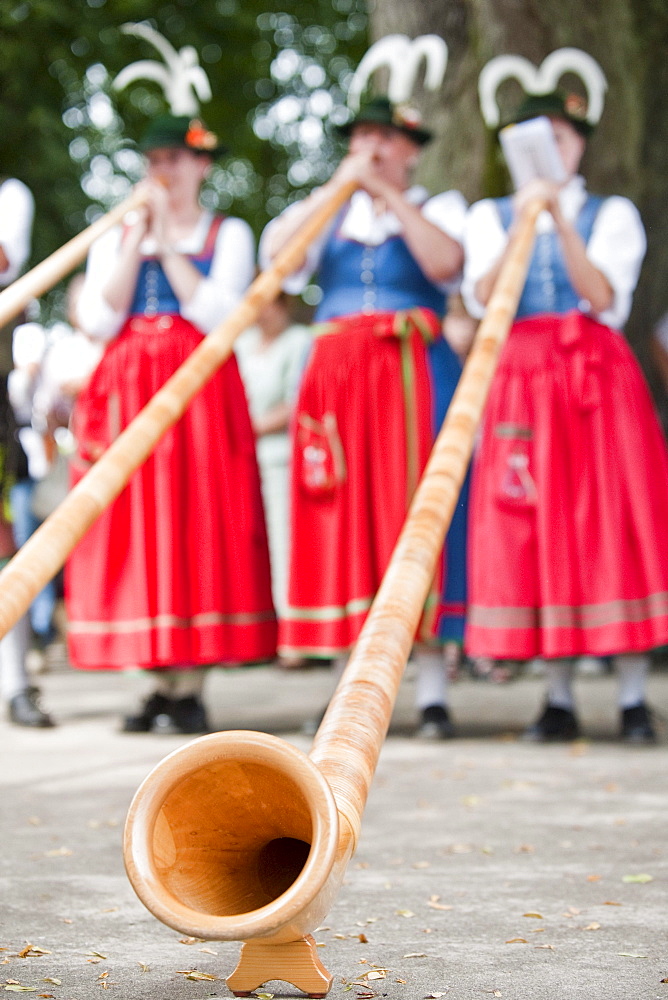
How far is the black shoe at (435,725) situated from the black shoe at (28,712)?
4.17 feet

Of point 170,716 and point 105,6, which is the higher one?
point 105,6

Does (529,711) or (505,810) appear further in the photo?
(529,711)

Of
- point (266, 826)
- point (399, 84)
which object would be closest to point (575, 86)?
point (399, 84)

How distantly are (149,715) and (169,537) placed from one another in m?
0.62

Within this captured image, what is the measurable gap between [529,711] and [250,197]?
10197mm

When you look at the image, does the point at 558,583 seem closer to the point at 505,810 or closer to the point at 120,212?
the point at 505,810

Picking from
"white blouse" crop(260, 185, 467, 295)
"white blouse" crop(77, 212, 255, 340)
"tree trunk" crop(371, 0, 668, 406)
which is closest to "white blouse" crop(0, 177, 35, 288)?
"white blouse" crop(77, 212, 255, 340)

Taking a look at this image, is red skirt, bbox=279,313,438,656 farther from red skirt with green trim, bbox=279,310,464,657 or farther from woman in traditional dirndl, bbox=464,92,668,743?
woman in traditional dirndl, bbox=464,92,668,743

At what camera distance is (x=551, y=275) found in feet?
13.9

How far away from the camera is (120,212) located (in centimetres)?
445

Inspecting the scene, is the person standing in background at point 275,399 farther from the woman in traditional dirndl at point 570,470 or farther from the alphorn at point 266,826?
the alphorn at point 266,826

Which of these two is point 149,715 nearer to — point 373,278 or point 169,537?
point 169,537

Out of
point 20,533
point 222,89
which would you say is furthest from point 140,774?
point 222,89

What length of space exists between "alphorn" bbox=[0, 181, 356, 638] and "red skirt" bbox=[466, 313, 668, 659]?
74cm
